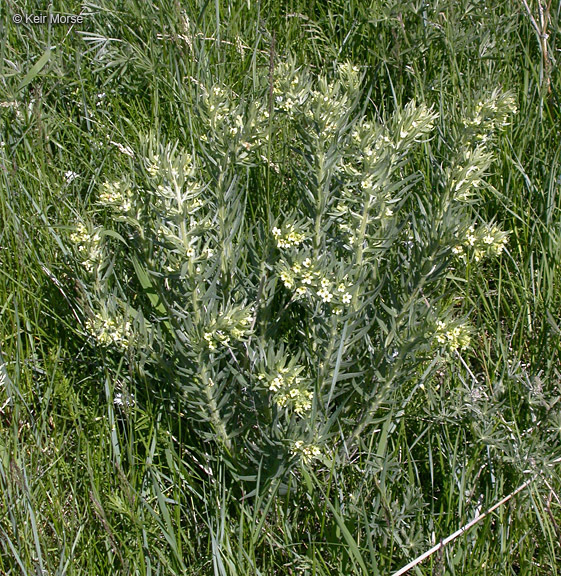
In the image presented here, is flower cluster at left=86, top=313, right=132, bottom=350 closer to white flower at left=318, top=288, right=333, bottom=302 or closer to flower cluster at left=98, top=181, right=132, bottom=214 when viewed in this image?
flower cluster at left=98, top=181, right=132, bottom=214

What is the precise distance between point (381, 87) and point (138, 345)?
205 centimetres

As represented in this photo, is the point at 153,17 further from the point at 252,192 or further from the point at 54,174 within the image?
the point at 252,192

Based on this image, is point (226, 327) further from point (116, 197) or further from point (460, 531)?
point (460, 531)

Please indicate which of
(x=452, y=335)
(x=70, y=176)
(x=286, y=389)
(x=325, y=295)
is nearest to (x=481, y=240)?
(x=452, y=335)

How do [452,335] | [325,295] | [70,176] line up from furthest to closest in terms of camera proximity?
1. [70,176]
2. [452,335]
3. [325,295]

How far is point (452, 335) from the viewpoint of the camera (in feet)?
6.58

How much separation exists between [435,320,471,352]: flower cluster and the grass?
0.19 m

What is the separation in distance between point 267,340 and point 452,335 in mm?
642

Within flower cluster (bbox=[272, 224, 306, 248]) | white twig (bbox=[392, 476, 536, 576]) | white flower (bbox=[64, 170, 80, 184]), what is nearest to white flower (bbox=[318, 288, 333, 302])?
flower cluster (bbox=[272, 224, 306, 248])

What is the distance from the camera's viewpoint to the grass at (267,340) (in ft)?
6.69

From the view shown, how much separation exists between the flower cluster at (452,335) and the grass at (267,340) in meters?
0.19

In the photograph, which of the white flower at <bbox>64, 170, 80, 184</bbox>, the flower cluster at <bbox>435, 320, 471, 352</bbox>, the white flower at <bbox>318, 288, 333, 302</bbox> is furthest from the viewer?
the white flower at <bbox>64, 170, 80, 184</bbox>

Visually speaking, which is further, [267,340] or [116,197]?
[267,340]

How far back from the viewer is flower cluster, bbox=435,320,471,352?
2.00 meters
